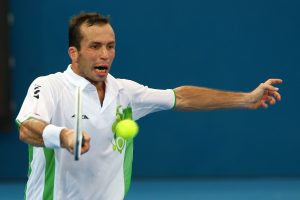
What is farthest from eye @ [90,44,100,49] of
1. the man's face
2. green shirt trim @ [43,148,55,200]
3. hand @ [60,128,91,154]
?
hand @ [60,128,91,154]

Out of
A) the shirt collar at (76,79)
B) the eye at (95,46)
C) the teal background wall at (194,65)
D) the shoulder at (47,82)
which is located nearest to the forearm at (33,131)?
the shoulder at (47,82)

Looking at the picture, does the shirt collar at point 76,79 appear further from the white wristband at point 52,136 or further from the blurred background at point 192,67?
the blurred background at point 192,67

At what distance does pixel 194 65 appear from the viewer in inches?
384

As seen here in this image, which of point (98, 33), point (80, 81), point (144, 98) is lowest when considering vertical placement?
point (144, 98)

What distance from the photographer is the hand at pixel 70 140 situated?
3277mm

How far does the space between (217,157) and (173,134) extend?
71cm

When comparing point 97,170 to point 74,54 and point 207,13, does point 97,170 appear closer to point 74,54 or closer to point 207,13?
point 74,54

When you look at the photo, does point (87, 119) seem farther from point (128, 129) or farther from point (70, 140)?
point (70, 140)

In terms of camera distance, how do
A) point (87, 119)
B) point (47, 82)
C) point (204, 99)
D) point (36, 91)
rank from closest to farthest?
point (36, 91)
point (47, 82)
point (87, 119)
point (204, 99)

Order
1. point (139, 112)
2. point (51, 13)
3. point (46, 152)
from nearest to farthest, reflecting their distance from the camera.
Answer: point (46, 152), point (139, 112), point (51, 13)

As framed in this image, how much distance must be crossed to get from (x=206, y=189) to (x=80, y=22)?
5075mm

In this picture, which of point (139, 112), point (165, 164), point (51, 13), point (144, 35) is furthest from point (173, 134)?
point (139, 112)

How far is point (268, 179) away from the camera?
9820 millimetres

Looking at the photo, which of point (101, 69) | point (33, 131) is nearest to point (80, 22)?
point (101, 69)
